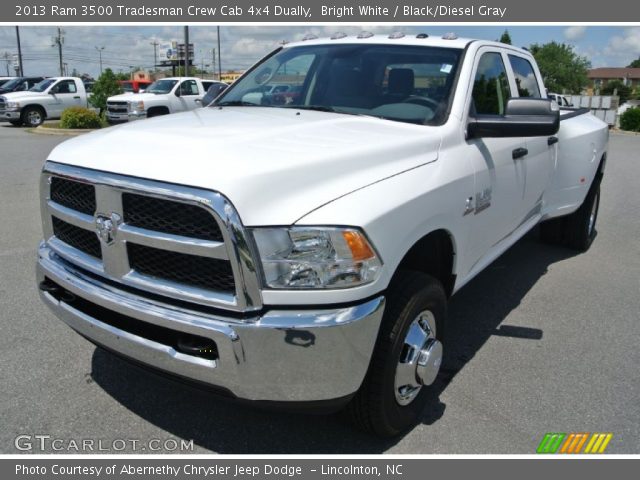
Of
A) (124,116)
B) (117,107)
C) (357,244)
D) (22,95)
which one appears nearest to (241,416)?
(357,244)

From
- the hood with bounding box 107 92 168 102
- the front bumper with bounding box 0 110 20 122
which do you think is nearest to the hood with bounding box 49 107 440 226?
the hood with bounding box 107 92 168 102

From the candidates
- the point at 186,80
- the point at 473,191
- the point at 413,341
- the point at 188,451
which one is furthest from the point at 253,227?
the point at 186,80

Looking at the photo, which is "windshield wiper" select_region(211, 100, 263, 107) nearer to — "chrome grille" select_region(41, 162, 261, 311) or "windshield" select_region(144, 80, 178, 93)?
"chrome grille" select_region(41, 162, 261, 311)

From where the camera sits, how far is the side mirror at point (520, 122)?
123 inches

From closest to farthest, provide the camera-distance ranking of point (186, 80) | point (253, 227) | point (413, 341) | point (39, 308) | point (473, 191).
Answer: point (253, 227) < point (413, 341) < point (473, 191) < point (39, 308) < point (186, 80)

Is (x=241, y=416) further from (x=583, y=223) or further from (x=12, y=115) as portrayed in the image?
(x=12, y=115)

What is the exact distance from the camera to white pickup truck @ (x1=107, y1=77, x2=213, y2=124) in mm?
18828

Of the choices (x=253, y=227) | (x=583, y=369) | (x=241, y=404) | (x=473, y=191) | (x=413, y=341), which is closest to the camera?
(x=253, y=227)

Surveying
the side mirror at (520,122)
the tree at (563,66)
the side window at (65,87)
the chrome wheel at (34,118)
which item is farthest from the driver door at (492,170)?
the tree at (563,66)

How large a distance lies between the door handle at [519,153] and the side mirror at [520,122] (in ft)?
1.68

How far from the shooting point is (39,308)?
4281 millimetres

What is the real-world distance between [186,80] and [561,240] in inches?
639

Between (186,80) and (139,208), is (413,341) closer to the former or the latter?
(139,208)

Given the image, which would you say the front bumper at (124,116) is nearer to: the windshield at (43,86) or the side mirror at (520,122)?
the windshield at (43,86)
